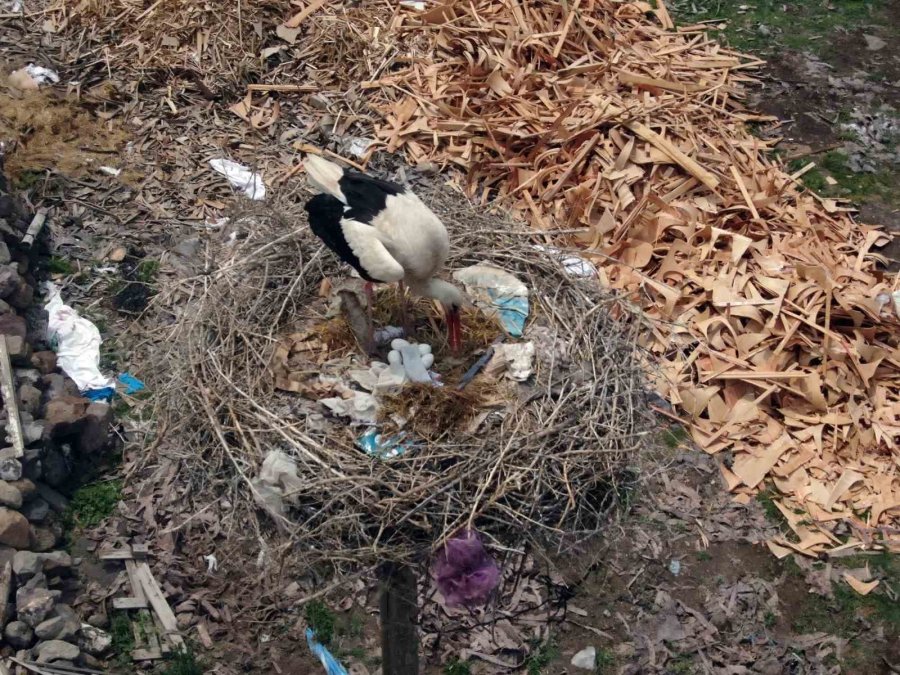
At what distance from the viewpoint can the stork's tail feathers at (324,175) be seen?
162 inches

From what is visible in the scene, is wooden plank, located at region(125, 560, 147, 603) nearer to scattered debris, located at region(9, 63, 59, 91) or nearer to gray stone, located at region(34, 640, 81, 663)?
gray stone, located at region(34, 640, 81, 663)

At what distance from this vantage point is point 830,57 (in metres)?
9.27

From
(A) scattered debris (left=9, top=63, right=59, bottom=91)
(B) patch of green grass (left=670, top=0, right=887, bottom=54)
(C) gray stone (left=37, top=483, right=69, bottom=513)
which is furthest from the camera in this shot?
(B) patch of green grass (left=670, top=0, right=887, bottom=54)

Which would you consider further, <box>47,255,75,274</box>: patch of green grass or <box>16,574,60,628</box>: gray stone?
<box>47,255,75,274</box>: patch of green grass

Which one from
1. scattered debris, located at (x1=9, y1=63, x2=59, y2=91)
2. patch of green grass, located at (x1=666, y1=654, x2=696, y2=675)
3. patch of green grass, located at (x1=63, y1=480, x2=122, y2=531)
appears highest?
scattered debris, located at (x1=9, y1=63, x2=59, y2=91)

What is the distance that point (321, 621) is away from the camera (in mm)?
5148

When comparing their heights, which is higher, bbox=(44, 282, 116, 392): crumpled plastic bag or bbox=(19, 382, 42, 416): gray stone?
bbox=(19, 382, 42, 416): gray stone

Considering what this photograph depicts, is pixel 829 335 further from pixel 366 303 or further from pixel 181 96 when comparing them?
pixel 181 96

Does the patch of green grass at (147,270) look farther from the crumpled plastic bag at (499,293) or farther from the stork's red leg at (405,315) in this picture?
the crumpled plastic bag at (499,293)

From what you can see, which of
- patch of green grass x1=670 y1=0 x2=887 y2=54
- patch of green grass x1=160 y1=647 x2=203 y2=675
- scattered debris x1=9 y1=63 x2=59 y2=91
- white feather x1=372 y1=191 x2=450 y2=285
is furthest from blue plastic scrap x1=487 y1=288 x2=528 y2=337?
patch of green grass x1=670 y1=0 x2=887 y2=54

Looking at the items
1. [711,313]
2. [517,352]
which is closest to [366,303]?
[517,352]

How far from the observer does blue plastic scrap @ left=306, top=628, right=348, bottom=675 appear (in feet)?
14.6

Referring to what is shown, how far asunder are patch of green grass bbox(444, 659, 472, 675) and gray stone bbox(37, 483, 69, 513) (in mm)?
2568

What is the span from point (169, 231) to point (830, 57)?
7.19 m
